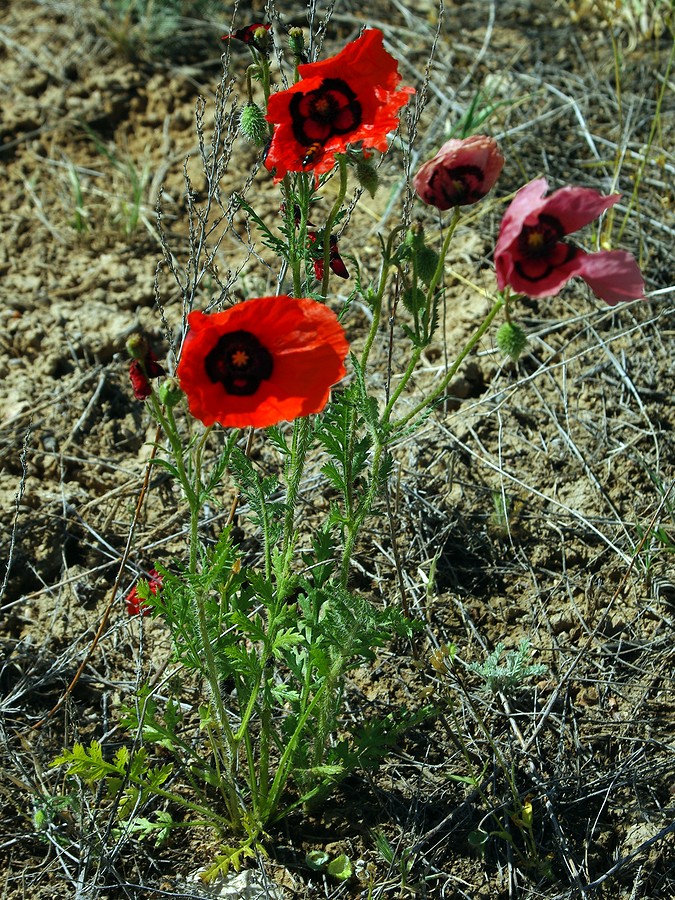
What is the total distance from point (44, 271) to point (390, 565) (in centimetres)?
223

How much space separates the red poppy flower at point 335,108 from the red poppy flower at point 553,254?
1.38ft

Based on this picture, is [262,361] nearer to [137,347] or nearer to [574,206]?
[137,347]

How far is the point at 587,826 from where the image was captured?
265 centimetres

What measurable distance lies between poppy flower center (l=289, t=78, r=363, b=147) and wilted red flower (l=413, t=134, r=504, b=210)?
24 cm

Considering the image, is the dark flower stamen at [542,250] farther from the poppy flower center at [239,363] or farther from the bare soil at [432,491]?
the bare soil at [432,491]

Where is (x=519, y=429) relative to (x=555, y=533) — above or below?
above

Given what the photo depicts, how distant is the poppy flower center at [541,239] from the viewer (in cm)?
183

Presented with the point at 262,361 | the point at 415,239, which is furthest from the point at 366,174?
the point at 262,361

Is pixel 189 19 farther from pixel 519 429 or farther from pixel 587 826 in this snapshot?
pixel 587 826

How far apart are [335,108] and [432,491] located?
5.44ft

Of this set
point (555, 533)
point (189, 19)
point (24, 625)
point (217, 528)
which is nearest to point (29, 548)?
point (24, 625)

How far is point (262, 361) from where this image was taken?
2047 millimetres

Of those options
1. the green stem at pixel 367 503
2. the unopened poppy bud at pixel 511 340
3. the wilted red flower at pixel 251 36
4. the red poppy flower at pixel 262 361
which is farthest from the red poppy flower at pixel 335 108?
the green stem at pixel 367 503

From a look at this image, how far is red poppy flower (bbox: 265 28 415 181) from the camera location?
82.3 inches
